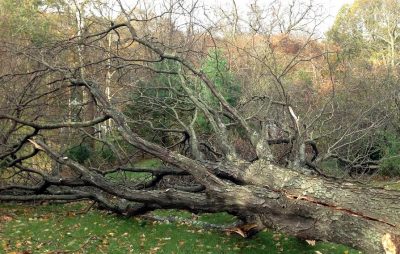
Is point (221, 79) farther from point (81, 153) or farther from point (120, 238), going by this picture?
point (120, 238)

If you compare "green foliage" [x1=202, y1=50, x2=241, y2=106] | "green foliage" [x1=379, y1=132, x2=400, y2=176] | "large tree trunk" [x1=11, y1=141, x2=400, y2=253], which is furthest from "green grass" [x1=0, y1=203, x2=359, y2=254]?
"green foliage" [x1=379, y1=132, x2=400, y2=176]

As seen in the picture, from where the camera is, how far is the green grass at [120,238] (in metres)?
7.79

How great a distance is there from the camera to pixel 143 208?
29.3ft

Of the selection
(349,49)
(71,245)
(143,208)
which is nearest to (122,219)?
(143,208)

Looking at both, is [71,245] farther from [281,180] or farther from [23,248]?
[281,180]

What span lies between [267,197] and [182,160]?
60.7 inches

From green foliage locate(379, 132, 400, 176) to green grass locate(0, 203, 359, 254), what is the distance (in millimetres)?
9982

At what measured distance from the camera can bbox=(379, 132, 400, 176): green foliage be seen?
17.6 metres

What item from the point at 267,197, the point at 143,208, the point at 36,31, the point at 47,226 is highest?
the point at 36,31

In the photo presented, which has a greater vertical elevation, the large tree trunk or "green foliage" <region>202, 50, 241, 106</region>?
"green foliage" <region>202, 50, 241, 106</region>

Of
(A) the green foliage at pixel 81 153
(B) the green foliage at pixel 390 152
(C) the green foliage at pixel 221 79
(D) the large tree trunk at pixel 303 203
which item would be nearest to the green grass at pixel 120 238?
(D) the large tree trunk at pixel 303 203

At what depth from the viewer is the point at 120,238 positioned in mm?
8492

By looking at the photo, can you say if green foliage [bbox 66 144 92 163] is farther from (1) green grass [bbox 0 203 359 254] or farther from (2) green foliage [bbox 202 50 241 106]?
(1) green grass [bbox 0 203 359 254]

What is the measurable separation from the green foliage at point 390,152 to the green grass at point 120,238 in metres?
9.98
